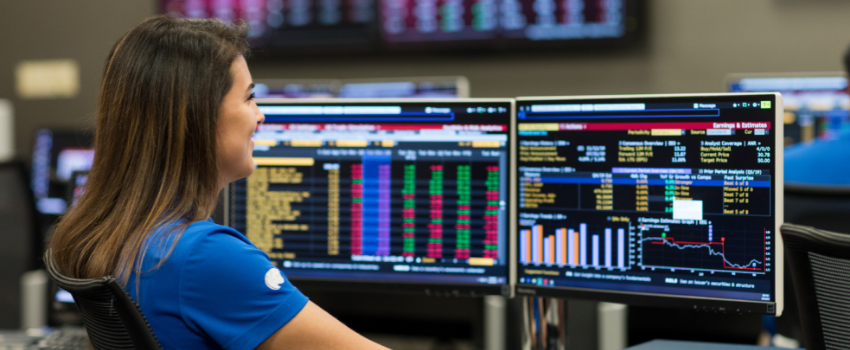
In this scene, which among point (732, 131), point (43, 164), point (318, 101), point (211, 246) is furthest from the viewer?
point (43, 164)

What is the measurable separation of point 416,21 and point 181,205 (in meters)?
2.53

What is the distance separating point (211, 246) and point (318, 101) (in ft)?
1.89

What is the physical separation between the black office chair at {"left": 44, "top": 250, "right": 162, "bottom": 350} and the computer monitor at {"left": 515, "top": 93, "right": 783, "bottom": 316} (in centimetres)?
68

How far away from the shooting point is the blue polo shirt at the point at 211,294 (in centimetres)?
76

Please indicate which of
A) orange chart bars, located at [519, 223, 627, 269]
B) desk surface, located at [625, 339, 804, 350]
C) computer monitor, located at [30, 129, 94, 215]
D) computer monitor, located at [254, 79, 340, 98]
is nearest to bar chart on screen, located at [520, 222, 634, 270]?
orange chart bars, located at [519, 223, 627, 269]

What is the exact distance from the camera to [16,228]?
1.90 meters

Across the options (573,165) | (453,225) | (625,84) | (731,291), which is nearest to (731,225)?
(731,291)

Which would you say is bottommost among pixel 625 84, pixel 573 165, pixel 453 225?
pixel 453 225

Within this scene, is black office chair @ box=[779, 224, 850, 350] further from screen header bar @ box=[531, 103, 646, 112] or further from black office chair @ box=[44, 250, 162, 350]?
black office chair @ box=[44, 250, 162, 350]

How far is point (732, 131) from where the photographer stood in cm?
108

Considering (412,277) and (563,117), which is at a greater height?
(563,117)

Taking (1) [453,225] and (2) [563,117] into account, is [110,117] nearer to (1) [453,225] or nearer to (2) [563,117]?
(1) [453,225]

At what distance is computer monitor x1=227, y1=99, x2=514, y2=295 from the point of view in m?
1.22

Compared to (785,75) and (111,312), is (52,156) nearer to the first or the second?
(111,312)
